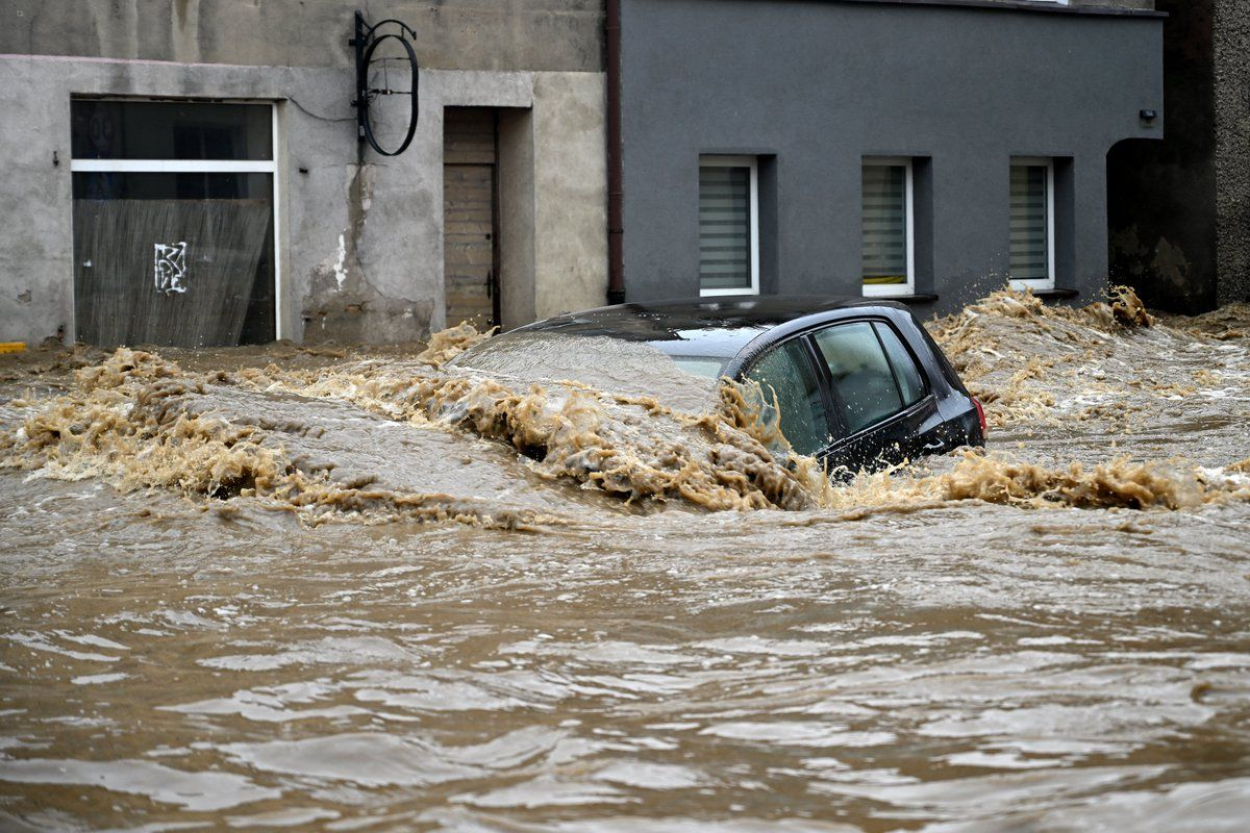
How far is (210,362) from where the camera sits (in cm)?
1512

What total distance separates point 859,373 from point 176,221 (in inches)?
389

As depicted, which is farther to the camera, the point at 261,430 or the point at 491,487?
the point at 261,430

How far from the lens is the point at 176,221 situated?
15.8 m

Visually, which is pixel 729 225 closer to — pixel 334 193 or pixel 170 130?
pixel 334 193

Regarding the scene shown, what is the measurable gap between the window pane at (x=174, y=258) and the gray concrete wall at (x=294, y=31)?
121 centimetres

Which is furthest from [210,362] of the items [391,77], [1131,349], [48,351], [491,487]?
[1131,349]

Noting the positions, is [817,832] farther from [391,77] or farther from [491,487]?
[391,77]

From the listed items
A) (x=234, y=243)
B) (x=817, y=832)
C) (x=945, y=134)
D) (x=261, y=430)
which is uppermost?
(x=945, y=134)

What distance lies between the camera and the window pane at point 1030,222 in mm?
20844

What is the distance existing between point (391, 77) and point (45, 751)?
1308cm

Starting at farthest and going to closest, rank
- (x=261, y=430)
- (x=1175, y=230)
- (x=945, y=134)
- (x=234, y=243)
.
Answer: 1. (x=1175, y=230)
2. (x=945, y=134)
3. (x=234, y=243)
4. (x=261, y=430)

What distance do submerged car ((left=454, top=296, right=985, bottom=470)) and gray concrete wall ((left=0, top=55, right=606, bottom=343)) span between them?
7.94 metres

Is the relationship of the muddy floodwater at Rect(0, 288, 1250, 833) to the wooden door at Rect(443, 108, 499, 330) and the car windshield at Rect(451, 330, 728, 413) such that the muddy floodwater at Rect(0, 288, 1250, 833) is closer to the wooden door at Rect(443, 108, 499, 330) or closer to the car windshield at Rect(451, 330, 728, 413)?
the car windshield at Rect(451, 330, 728, 413)

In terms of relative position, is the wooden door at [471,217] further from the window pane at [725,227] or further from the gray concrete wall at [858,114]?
the window pane at [725,227]
